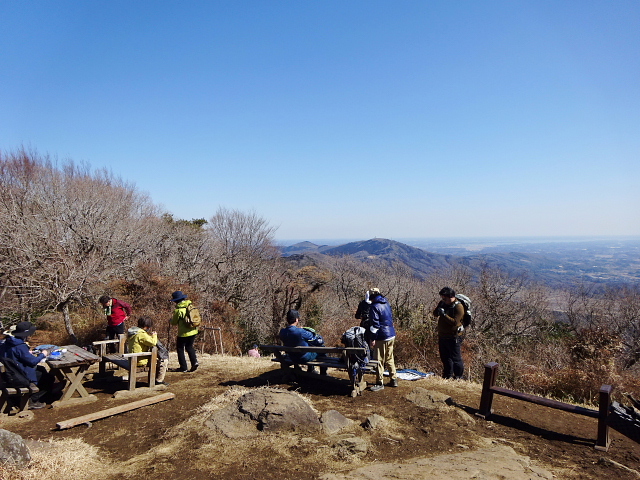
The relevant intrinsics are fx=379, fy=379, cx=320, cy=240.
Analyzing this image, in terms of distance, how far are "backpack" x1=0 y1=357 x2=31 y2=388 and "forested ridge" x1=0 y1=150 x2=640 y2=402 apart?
5.87 m

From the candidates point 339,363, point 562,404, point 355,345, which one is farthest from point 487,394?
point 339,363

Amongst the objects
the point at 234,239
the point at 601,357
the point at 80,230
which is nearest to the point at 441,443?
the point at 601,357

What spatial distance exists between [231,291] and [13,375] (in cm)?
2093

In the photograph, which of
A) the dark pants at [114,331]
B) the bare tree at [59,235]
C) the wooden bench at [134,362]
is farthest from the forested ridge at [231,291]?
the wooden bench at [134,362]

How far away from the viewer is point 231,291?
26.5 meters

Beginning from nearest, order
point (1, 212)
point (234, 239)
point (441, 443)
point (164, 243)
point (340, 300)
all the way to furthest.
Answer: point (441, 443) → point (1, 212) → point (164, 243) → point (234, 239) → point (340, 300)

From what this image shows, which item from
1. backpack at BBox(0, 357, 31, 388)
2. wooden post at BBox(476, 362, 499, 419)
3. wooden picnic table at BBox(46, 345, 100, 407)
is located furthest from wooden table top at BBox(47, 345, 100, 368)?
wooden post at BBox(476, 362, 499, 419)

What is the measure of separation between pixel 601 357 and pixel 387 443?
46.4 ft

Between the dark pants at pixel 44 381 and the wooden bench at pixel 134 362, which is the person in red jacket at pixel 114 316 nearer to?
the wooden bench at pixel 134 362

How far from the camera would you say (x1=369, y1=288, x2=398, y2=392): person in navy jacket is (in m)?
6.63

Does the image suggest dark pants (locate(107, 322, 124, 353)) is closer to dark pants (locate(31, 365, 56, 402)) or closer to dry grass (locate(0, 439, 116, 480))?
dark pants (locate(31, 365, 56, 402))

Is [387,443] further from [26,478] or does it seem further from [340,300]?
[340,300]

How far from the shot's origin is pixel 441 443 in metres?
4.71

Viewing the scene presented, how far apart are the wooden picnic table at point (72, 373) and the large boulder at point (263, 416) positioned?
8.87 ft
